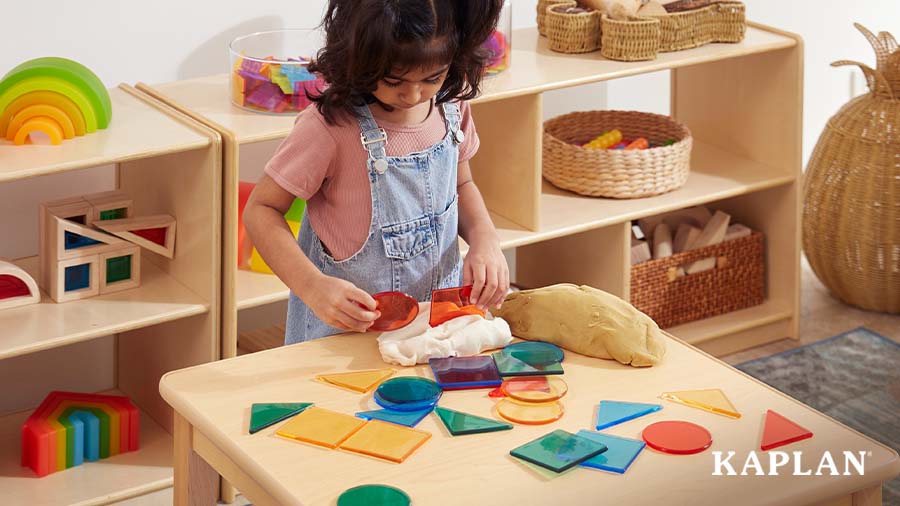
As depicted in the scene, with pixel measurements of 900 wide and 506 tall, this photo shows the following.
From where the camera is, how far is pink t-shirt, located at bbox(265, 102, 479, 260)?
61.2 inches

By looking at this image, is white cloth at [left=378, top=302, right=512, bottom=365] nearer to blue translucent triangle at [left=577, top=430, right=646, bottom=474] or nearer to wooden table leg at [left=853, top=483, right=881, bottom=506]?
blue translucent triangle at [left=577, top=430, right=646, bottom=474]

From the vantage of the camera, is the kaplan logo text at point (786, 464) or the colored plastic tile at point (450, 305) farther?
the colored plastic tile at point (450, 305)

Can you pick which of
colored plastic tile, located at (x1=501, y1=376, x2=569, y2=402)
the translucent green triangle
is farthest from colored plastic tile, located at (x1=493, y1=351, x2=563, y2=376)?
the translucent green triangle

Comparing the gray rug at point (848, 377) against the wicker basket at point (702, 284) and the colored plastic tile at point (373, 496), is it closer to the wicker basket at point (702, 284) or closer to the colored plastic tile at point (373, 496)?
the wicker basket at point (702, 284)

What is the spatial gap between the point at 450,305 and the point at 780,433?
44 centimetres

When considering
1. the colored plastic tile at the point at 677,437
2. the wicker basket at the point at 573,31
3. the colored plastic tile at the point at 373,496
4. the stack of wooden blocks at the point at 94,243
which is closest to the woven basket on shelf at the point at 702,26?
the wicker basket at the point at 573,31

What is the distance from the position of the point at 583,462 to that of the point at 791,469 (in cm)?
21

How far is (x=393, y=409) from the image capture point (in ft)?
4.30

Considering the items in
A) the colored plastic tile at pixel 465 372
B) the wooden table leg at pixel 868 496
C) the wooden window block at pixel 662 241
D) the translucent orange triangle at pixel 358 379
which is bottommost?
the wooden window block at pixel 662 241

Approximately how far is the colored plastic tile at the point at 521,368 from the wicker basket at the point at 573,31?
4.48 feet

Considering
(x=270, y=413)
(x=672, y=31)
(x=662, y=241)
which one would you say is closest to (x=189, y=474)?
(x=270, y=413)

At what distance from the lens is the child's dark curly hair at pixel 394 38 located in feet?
4.54

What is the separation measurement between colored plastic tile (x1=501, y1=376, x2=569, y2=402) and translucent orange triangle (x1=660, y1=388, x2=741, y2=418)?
12cm

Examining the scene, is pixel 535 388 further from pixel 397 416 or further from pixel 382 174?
pixel 382 174
